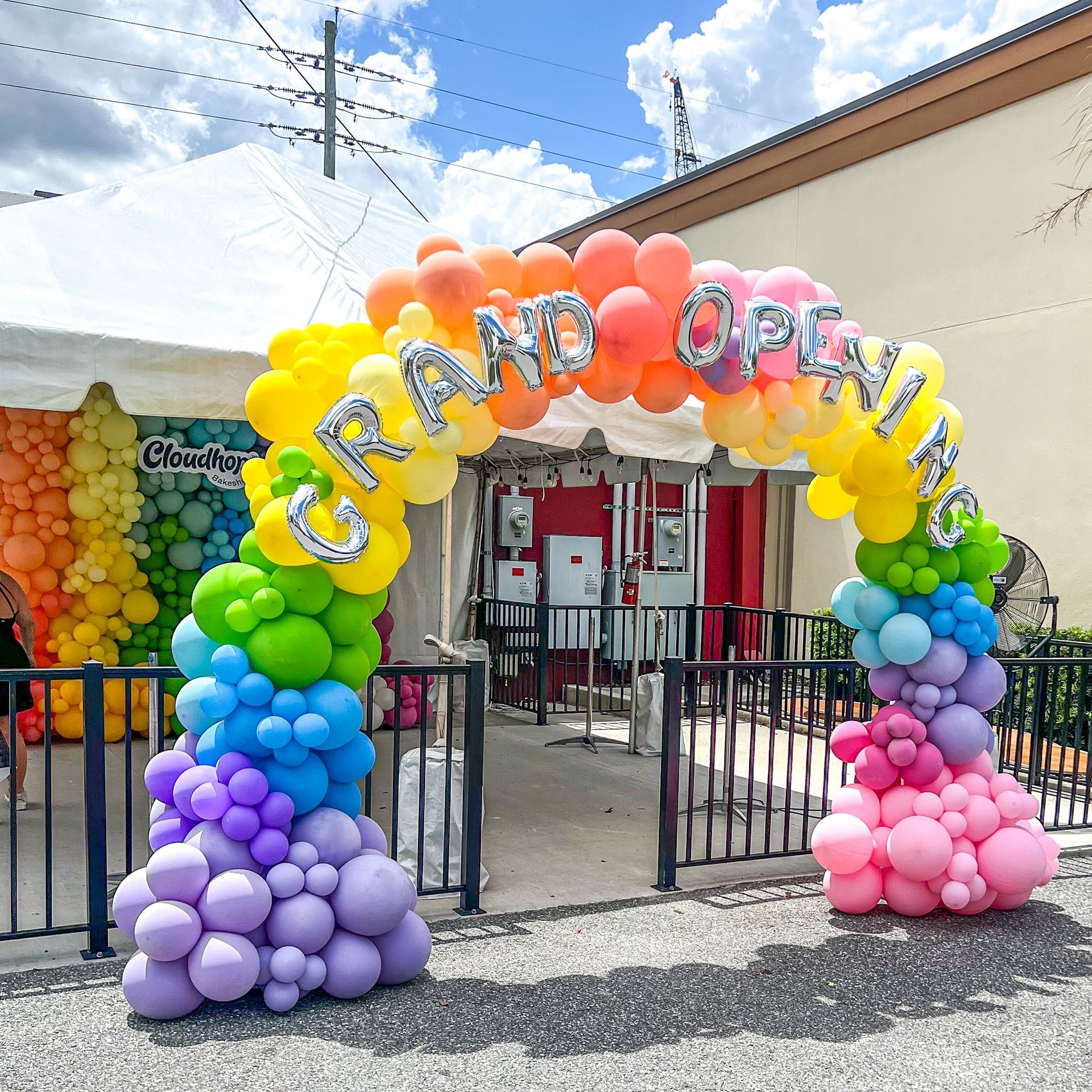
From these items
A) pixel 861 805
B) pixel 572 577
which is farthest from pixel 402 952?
pixel 572 577

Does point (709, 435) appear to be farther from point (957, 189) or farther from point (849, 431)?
point (957, 189)

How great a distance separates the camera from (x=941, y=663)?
5324 mm

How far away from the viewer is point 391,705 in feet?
32.9

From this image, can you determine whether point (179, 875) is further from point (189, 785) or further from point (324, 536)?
point (324, 536)

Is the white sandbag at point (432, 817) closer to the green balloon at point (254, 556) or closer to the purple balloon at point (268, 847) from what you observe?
the purple balloon at point (268, 847)

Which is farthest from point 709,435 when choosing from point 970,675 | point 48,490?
point 48,490

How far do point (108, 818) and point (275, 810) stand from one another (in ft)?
9.69

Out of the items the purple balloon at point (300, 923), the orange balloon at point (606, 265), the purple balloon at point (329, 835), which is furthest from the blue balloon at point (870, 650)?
the purple balloon at point (300, 923)

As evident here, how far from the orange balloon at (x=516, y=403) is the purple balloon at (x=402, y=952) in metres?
2.13

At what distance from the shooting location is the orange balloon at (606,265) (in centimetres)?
465

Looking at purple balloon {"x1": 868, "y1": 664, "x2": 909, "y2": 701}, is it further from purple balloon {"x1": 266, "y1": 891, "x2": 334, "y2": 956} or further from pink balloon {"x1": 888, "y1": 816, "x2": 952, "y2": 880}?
purple balloon {"x1": 266, "y1": 891, "x2": 334, "y2": 956}

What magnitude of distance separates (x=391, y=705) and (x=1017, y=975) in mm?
6434

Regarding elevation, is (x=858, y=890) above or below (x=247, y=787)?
below

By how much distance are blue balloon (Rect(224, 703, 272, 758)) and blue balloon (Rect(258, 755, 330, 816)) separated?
0.07m
